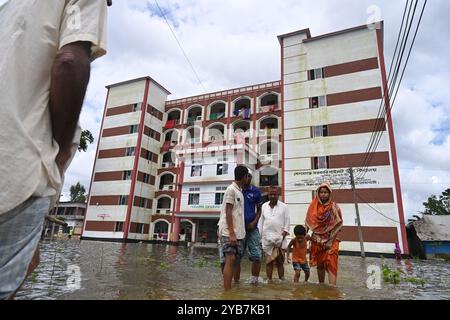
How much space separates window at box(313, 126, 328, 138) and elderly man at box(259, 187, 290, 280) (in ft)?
66.1

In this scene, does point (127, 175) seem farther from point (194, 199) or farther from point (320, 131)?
point (320, 131)

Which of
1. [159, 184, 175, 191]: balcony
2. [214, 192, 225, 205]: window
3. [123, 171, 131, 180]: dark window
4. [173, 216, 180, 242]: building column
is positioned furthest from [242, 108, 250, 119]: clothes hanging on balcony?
[123, 171, 131, 180]: dark window

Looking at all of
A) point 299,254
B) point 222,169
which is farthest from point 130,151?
point 299,254

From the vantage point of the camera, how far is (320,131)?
81.3 feet

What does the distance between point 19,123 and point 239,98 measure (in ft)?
107

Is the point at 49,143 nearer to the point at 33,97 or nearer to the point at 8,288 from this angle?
the point at 33,97

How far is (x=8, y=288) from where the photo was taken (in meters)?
0.94

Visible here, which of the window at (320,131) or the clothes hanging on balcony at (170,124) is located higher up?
the clothes hanging on balcony at (170,124)

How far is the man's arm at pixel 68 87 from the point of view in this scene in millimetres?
1017

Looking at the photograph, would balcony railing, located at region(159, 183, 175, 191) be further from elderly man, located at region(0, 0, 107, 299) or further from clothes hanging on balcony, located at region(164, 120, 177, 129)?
elderly man, located at region(0, 0, 107, 299)

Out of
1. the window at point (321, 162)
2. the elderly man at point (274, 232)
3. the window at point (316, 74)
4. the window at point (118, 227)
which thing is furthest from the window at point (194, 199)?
the elderly man at point (274, 232)

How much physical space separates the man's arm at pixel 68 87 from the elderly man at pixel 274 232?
4.90m

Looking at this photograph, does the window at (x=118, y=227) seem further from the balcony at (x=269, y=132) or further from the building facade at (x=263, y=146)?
the balcony at (x=269, y=132)
